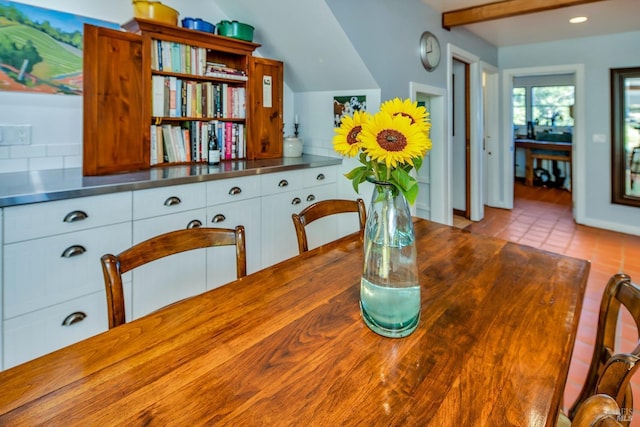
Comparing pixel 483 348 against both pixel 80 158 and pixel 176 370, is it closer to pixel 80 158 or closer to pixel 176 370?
pixel 176 370

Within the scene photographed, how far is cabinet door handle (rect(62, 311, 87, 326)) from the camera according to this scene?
70.3 inches

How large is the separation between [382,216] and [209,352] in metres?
0.49

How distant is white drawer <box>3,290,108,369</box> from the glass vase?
159 cm

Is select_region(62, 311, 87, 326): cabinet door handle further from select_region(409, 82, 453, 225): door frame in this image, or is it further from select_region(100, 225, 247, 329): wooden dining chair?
select_region(409, 82, 453, 225): door frame

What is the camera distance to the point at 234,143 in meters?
2.98

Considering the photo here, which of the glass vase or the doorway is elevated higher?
the doorway

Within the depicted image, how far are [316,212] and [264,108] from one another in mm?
1786

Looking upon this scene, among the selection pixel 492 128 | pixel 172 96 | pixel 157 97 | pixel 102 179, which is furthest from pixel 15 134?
pixel 492 128

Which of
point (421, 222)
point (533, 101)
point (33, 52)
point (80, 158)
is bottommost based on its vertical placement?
point (421, 222)

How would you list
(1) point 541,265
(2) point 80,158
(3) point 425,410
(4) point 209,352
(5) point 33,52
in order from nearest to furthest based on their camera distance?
(3) point 425,410 → (4) point 209,352 → (1) point 541,265 → (5) point 33,52 → (2) point 80,158

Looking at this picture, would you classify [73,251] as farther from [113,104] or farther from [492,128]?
[492,128]

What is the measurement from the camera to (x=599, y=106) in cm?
455

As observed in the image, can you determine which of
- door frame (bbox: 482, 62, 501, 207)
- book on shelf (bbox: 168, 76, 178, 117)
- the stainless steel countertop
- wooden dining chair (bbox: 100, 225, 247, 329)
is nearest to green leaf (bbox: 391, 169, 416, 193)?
wooden dining chair (bbox: 100, 225, 247, 329)

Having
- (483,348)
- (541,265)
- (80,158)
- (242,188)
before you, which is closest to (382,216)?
(483,348)
